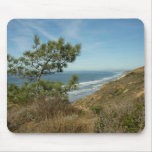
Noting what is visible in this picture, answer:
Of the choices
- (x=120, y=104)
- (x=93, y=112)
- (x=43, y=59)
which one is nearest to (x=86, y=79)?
(x=93, y=112)

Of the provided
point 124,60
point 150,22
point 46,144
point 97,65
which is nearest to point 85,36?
point 97,65

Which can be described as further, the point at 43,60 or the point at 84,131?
the point at 43,60

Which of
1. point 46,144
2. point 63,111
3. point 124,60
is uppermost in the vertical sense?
point 124,60

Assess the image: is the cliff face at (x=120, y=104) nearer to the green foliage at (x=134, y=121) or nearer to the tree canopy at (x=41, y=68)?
the green foliage at (x=134, y=121)

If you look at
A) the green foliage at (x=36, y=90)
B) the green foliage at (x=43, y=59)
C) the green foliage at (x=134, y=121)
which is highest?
the green foliage at (x=43, y=59)

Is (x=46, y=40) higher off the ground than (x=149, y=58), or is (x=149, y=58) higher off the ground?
(x=46, y=40)

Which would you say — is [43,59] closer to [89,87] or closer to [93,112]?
[89,87]

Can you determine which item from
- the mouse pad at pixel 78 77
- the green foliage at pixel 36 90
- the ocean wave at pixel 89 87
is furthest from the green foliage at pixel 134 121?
the green foliage at pixel 36 90

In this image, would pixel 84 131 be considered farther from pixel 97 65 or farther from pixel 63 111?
pixel 97 65
